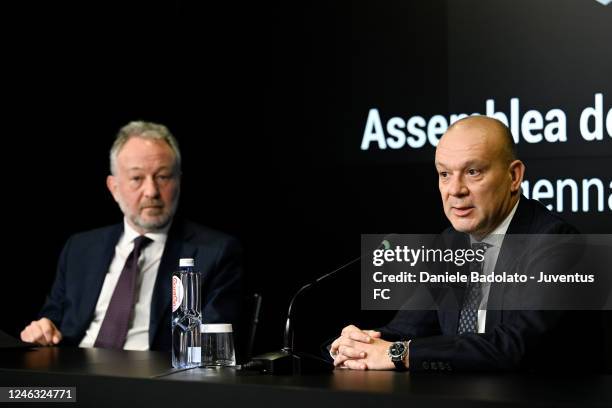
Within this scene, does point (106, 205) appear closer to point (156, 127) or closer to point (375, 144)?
point (156, 127)

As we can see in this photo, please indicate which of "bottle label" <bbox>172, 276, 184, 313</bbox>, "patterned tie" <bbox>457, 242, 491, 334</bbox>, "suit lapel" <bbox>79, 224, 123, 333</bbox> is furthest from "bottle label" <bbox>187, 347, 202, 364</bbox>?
"suit lapel" <bbox>79, 224, 123, 333</bbox>

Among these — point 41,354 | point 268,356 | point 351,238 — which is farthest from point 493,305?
point 351,238

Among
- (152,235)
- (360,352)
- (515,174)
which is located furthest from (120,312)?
(515,174)

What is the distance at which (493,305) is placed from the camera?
2621 millimetres

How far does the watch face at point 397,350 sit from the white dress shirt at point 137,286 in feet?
4.84

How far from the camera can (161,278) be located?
139 inches

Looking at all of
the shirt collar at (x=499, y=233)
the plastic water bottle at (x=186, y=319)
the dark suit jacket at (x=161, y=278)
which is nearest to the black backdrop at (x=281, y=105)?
the dark suit jacket at (x=161, y=278)

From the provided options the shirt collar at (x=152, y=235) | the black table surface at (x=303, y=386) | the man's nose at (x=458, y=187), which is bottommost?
the black table surface at (x=303, y=386)

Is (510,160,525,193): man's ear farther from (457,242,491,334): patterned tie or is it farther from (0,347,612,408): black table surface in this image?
(0,347,612,408): black table surface

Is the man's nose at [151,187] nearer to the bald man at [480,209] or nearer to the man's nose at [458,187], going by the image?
the bald man at [480,209]

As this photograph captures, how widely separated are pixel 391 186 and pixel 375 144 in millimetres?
221

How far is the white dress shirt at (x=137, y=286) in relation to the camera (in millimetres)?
3518

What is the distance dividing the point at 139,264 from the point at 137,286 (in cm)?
10

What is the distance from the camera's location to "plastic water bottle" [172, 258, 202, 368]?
2.35 m
